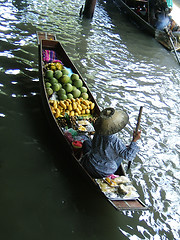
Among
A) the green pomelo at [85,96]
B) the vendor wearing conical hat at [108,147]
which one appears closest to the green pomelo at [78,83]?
the green pomelo at [85,96]

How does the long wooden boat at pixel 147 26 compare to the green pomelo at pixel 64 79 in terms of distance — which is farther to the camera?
the long wooden boat at pixel 147 26

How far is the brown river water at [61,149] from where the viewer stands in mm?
3643

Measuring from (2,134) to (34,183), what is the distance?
1.24 m

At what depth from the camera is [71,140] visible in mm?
4293

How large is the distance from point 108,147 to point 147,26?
349 inches

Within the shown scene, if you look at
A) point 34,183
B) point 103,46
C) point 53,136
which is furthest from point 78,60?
point 34,183

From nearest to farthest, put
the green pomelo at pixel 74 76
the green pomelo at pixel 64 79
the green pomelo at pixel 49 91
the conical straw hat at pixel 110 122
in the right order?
the conical straw hat at pixel 110 122 < the green pomelo at pixel 49 91 < the green pomelo at pixel 64 79 < the green pomelo at pixel 74 76

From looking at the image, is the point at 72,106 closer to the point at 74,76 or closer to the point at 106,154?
the point at 74,76

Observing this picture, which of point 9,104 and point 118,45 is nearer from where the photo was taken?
point 9,104

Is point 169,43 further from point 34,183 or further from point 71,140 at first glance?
point 34,183

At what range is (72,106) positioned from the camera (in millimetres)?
5172

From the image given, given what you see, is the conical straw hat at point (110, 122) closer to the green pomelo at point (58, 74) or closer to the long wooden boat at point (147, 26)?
the green pomelo at point (58, 74)

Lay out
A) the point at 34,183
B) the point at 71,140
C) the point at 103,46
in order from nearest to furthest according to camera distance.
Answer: the point at 34,183
the point at 71,140
the point at 103,46

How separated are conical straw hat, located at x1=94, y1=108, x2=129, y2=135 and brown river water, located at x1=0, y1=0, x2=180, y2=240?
1.25m
